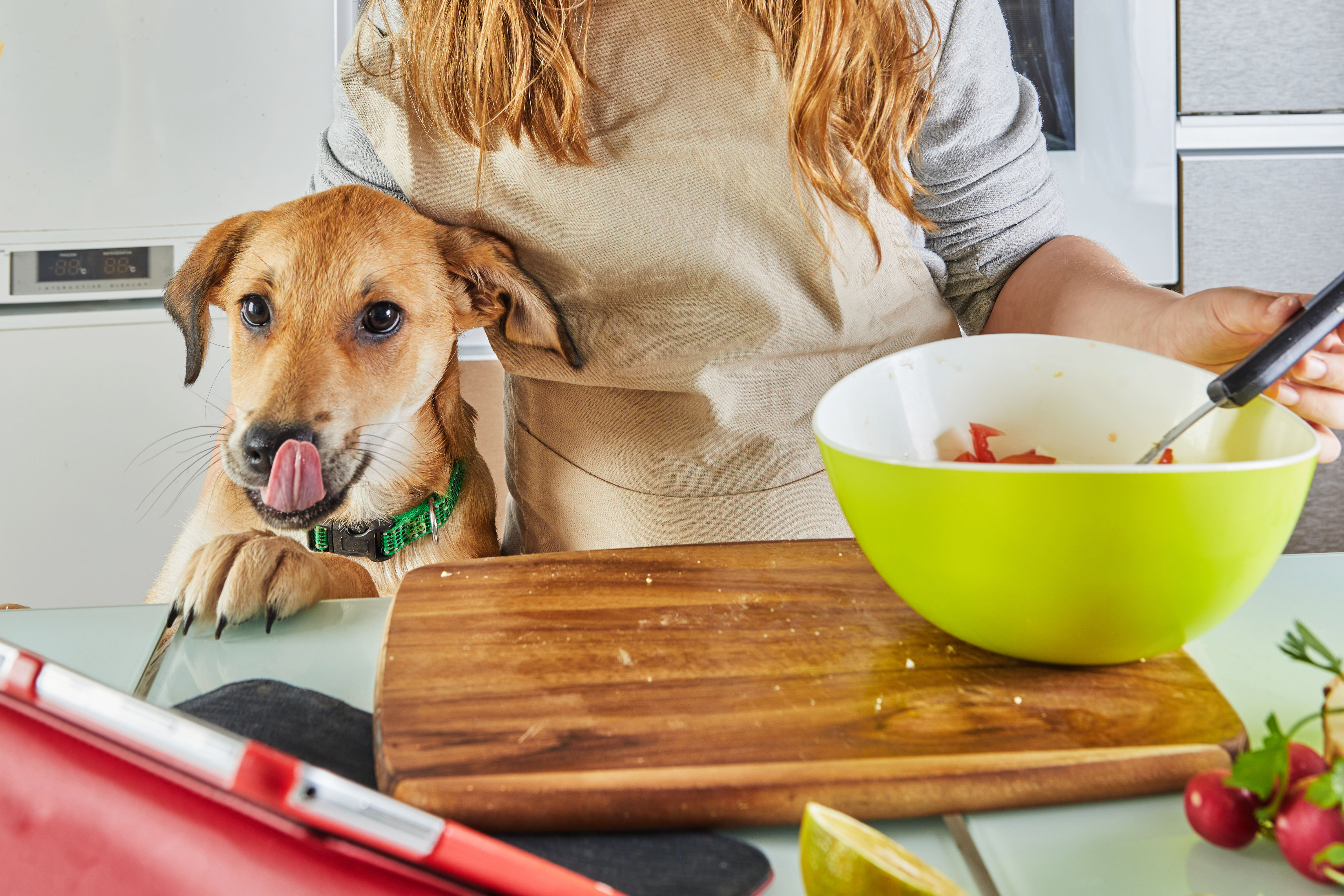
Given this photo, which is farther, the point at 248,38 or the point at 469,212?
the point at 248,38

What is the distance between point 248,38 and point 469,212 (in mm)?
1376

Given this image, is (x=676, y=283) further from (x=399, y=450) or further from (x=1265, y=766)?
(x=1265, y=766)

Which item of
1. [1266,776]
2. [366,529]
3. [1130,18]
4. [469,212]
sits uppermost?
[1130,18]

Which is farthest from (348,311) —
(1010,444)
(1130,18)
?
(1130,18)

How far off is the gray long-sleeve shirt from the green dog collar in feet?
0.96

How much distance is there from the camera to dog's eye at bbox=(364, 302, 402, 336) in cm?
80

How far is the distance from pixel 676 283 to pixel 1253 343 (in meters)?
0.45

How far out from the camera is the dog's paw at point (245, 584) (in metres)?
0.60

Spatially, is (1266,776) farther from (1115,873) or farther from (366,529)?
(366,529)

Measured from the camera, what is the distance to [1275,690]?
502mm

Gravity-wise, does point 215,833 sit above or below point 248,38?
below

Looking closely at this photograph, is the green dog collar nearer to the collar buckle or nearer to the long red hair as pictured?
the collar buckle

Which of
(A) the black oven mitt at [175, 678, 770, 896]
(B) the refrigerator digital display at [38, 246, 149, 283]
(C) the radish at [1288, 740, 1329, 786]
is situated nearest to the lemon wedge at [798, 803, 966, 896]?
(A) the black oven mitt at [175, 678, 770, 896]

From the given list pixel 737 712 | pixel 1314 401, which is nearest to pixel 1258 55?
pixel 1314 401
